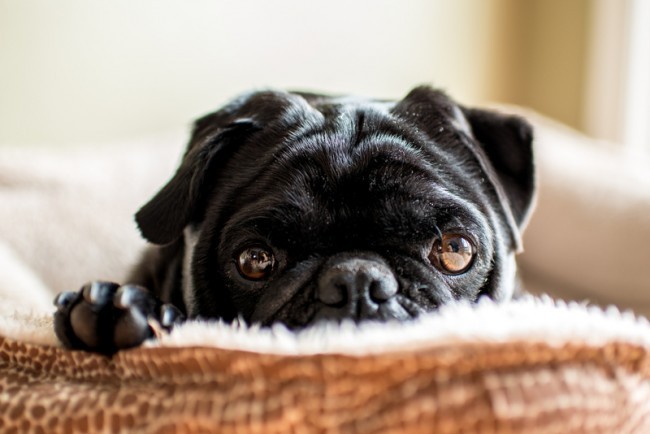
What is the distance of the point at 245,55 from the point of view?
3.49 m

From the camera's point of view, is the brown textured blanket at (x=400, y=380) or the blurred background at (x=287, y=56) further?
the blurred background at (x=287, y=56)

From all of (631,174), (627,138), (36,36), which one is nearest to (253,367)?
(631,174)

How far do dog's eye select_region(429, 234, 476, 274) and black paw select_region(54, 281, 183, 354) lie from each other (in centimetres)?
56

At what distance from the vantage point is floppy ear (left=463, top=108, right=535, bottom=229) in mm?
1833

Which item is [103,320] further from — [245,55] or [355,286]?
[245,55]

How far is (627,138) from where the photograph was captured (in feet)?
13.3

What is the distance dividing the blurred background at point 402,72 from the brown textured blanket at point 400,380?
142 centimetres

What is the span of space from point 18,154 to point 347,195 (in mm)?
1548

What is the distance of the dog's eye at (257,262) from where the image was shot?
1.44 m

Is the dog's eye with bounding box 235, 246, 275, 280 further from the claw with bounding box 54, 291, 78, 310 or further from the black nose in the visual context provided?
the claw with bounding box 54, 291, 78, 310

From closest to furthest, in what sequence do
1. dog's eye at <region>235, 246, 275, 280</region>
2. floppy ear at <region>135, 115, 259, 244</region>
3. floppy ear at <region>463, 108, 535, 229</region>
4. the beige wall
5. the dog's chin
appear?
the dog's chin, dog's eye at <region>235, 246, 275, 280</region>, floppy ear at <region>135, 115, 259, 244</region>, floppy ear at <region>463, 108, 535, 229</region>, the beige wall

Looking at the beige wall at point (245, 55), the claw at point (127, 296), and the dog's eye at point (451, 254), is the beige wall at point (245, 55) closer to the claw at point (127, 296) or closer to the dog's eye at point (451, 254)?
the claw at point (127, 296)

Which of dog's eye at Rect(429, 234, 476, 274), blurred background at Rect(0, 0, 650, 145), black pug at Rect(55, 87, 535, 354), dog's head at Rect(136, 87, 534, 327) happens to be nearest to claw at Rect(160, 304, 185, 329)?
black pug at Rect(55, 87, 535, 354)

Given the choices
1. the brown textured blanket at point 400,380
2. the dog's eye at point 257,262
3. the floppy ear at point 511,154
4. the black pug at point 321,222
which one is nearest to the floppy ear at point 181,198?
the black pug at point 321,222
